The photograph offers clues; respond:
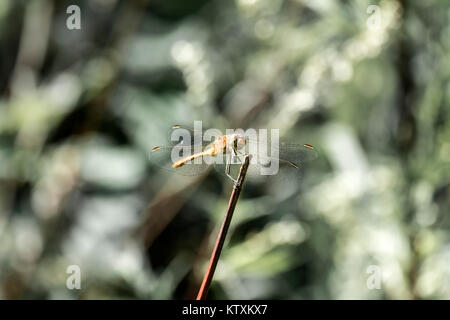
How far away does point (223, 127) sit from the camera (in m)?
0.89

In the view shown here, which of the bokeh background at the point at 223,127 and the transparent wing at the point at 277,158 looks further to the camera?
the bokeh background at the point at 223,127

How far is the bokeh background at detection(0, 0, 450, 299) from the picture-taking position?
786 mm

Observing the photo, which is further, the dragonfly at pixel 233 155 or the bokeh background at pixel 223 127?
the bokeh background at pixel 223 127

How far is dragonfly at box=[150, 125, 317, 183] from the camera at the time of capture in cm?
51

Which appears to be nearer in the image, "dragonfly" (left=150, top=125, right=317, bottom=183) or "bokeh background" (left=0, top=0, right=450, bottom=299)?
"dragonfly" (left=150, top=125, right=317, bottom=183)

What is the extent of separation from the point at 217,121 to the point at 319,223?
0.93 feet

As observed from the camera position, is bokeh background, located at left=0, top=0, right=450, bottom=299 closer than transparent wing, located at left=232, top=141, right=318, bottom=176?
No

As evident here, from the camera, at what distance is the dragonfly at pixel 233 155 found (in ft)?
1.67

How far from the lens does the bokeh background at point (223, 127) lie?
786 mm

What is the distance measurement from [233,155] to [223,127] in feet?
1.27

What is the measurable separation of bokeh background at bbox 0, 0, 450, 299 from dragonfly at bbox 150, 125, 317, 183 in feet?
0.11

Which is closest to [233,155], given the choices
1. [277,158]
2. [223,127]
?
[277,158]

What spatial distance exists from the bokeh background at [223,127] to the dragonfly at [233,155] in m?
0.03

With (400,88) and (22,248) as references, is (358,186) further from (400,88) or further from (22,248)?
(22,248)
